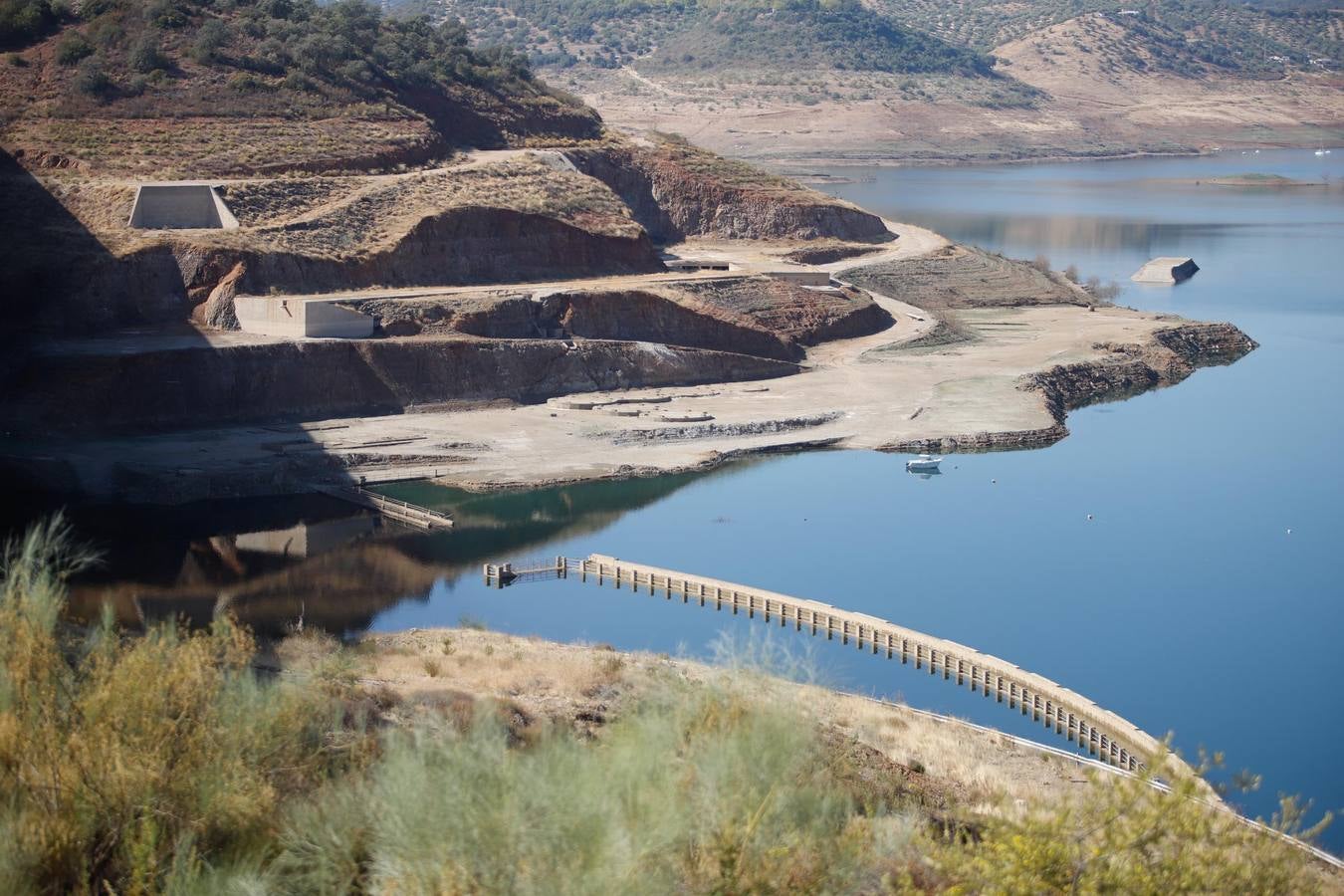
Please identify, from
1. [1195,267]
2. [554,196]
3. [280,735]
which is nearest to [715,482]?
[554,196]

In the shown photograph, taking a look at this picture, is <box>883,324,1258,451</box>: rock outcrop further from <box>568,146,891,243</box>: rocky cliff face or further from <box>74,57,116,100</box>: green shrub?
<box>74,57,116,100</box>: green shrub

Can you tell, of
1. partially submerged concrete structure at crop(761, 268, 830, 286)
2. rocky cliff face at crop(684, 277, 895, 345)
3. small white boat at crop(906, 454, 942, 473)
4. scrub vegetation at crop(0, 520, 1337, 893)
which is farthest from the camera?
partially submerged concrete structure at crop(761, 268, 830, 286)

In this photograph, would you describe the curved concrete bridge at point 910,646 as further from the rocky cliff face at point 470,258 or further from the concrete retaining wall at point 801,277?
the concrete retaining wall at point 801,277

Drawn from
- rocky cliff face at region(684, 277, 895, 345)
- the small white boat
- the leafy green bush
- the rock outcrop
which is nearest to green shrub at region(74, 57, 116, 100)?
the leafy green bush

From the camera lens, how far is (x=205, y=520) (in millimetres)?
41375

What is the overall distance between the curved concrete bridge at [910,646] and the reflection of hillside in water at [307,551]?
2.45 m

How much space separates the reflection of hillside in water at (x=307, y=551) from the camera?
1352 inches

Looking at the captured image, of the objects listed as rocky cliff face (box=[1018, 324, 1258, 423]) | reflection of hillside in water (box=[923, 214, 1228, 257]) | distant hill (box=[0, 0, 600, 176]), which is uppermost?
distant hill (box=[0, 0, 600, 176])

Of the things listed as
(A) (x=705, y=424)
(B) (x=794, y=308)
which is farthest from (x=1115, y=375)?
(A) (x=705, y=424)

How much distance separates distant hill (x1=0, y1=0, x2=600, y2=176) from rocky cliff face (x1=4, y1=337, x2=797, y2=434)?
41.3 ft

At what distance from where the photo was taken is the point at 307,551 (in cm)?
3962

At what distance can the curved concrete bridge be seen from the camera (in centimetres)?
2925

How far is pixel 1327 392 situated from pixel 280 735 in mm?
56984

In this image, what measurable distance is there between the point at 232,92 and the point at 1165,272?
51.2m
